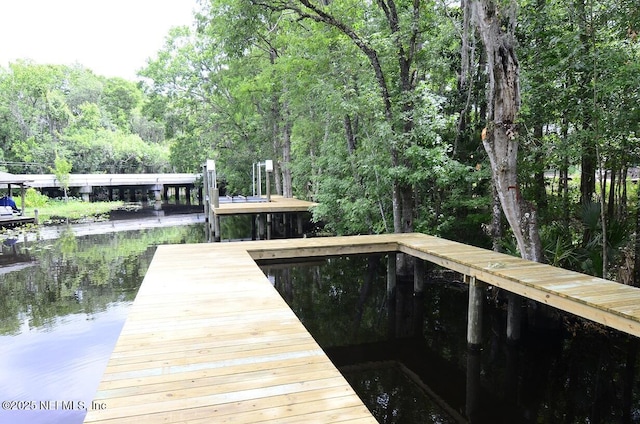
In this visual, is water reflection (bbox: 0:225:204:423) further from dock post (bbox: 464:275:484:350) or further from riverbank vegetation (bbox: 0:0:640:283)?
riverbank vegetation (bbox: 0:0:640:283)

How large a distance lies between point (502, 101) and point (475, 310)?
9.01 feet

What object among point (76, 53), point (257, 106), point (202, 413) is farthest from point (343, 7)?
point (76, 53)

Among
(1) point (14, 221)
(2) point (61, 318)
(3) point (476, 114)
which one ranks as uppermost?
(3) point (476, 114)

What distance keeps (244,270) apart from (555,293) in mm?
3545

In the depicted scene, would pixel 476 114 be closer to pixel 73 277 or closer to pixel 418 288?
pixel 418 288

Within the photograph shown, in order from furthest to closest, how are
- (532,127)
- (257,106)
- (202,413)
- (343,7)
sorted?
(257,106), (343,7), (532,127), (202,413)

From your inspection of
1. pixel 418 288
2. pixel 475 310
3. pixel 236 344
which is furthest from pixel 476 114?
pixel 236 344

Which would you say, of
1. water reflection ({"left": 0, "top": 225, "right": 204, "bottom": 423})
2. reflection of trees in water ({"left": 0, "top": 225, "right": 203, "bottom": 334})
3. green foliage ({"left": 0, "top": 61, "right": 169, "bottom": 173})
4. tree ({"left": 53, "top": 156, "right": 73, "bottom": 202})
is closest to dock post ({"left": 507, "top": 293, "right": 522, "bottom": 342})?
water reflection ({"left": 0, "top": 225, "right": 204, "bottom": 423})

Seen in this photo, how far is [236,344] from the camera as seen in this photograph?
3146 mm

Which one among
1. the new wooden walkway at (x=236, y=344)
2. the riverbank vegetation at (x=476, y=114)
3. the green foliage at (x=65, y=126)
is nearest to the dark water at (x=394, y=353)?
the new wooden walkway at (x=236, y=344)

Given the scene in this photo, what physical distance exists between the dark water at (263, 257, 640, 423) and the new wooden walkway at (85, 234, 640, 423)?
4.05 feet

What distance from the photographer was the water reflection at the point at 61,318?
4.69 metres

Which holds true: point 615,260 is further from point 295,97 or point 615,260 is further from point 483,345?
point 295,97

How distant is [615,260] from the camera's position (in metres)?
6.57
